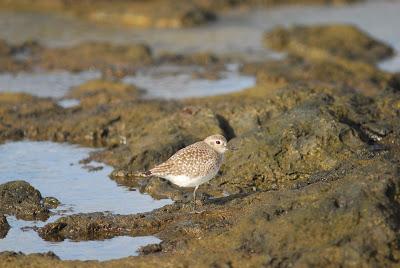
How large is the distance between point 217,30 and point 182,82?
17.2ft

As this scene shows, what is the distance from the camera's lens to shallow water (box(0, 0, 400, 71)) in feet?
72.3

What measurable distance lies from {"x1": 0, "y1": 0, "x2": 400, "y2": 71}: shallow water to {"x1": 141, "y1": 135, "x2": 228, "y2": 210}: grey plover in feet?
32.3

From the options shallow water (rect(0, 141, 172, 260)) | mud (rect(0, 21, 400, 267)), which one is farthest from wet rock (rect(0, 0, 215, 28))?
shallow water (rect(0, 141, 172, 260))

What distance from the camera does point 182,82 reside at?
18.6 meters

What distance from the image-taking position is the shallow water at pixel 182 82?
1756 cm

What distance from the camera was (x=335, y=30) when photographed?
2172 cm

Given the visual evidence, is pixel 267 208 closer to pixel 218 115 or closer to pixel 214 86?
pixel 218 115

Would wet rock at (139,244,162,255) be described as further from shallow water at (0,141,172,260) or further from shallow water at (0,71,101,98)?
shallow water at (0,71,101,98)

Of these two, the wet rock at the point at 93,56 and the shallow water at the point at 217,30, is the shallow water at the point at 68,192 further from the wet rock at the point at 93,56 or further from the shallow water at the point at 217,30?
the shallow water at the point at 217,30

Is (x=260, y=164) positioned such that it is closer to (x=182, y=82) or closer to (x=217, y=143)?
(x=217, y=143)

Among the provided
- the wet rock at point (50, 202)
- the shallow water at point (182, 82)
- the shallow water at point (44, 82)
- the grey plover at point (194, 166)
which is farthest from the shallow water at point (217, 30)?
the wet rock at point (50, 202)

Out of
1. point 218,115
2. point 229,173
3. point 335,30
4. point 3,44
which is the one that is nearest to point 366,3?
point 335,30

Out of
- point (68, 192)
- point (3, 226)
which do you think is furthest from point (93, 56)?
point (3, 226)

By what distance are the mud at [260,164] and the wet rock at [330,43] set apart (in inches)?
54.2
